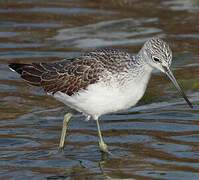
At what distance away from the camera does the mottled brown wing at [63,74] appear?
32.6 feet

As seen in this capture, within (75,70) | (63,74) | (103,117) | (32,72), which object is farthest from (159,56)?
(103,117)

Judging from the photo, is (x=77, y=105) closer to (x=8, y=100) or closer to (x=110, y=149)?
(x=110, y=149)

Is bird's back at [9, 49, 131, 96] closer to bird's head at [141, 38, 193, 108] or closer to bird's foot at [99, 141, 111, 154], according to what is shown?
bird's head at [141, 38, 193, 108]

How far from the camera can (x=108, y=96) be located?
9.60m

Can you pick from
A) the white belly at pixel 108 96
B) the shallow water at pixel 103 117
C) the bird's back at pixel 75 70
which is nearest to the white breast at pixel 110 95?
the white belly at pixel 108 96

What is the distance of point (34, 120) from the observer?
1178 centimetres

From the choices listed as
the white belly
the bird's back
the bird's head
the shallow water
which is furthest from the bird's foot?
the bird's head

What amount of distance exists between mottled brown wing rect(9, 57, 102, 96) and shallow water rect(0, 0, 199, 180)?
108 centimetres

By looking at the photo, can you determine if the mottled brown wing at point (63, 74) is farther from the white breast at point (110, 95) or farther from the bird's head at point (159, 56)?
the bird's head at point (159, 56)

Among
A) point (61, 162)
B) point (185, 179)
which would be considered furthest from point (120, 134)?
point (185, 179)

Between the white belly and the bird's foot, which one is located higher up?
the white belly

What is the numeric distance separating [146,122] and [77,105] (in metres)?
2.01

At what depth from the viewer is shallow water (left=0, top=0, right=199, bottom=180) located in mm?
9594

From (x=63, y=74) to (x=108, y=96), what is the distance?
120cm
